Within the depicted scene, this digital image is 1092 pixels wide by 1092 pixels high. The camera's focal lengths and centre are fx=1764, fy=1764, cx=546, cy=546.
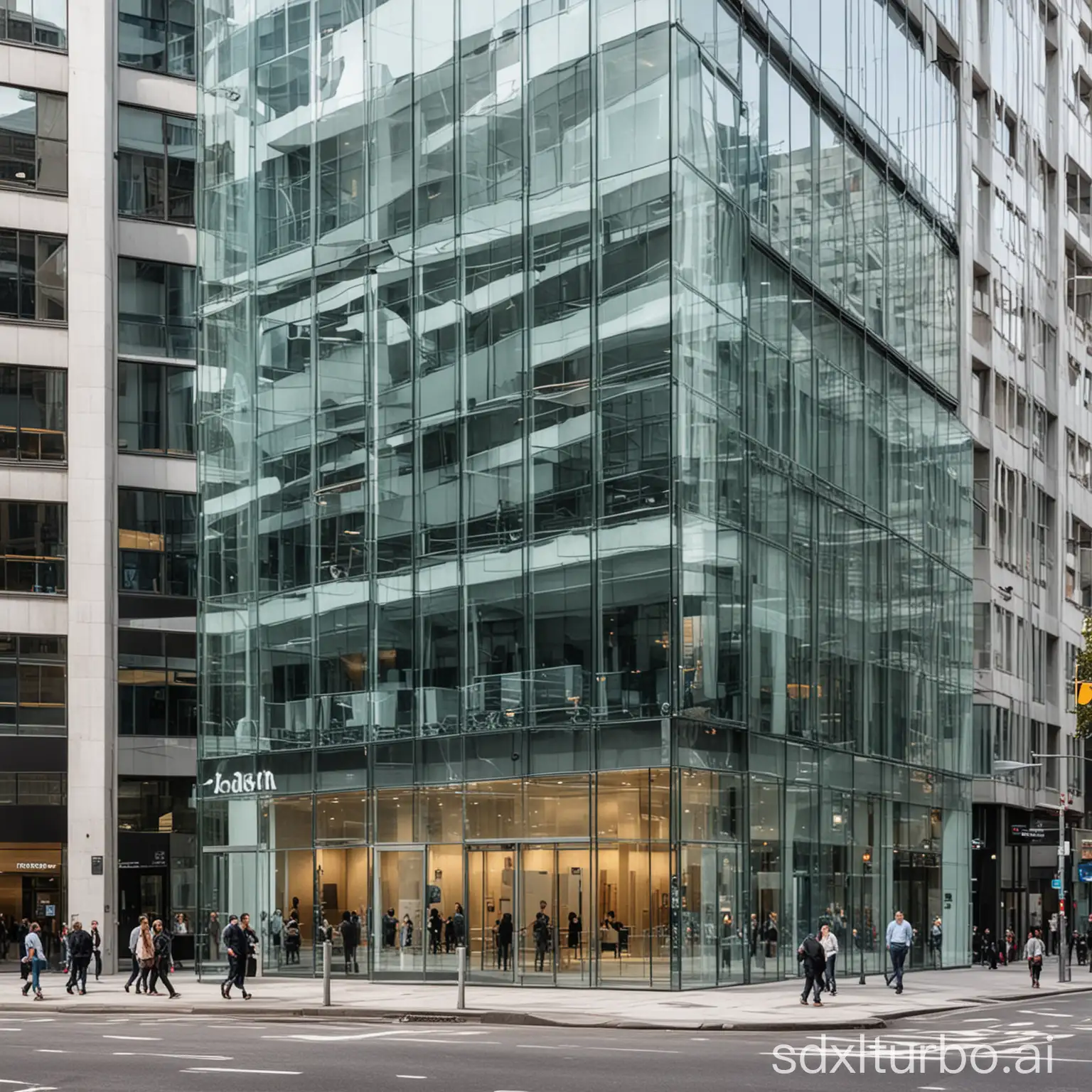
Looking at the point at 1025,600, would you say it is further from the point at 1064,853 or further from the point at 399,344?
the point at 399,344

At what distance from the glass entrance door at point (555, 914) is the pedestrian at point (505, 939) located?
0.90ft

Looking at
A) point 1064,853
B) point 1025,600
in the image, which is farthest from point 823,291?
point 1025,600

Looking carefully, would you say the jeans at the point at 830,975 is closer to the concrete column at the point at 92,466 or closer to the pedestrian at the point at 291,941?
Answer: the pedestrian at the point at 291,941

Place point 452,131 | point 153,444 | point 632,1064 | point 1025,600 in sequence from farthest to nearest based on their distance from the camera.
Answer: point 1025,600 → point 153,444 → point 452,131 → point 632,1064

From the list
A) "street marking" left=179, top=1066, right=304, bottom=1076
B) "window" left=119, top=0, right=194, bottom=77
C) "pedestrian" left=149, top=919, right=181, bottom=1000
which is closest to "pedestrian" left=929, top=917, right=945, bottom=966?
"pedestrian" left=149, top=919, right=181, bottom=1000

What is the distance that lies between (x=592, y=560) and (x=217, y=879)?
16.2 meters

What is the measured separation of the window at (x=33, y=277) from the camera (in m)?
57.8

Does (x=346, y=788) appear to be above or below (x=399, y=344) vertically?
below

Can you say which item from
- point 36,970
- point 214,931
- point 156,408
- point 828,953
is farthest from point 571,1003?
point 156,408

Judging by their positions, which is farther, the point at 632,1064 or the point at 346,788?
the point at 346,788

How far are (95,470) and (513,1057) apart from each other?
37873mm

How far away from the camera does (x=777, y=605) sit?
4384 centimetres

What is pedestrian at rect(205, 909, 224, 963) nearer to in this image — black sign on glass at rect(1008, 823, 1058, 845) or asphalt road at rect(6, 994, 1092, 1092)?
asphalt road at rect(6, 994, 1092, 1092)

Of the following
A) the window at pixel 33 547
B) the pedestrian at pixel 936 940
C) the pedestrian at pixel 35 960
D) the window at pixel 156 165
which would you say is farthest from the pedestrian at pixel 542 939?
the window at pixel 156 165
